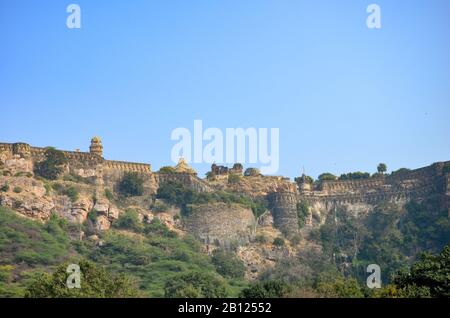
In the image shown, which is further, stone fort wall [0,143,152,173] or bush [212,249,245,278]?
stone fort wall [0,143,152,173]

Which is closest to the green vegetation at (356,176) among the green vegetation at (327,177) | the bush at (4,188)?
the green vegetation at (327,177)

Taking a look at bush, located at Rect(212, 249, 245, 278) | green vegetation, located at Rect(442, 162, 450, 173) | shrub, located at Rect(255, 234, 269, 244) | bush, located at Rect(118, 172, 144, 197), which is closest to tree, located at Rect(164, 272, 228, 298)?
bush, located at Rect(212, 249, 245, 278)

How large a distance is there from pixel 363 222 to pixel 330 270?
48.2ft

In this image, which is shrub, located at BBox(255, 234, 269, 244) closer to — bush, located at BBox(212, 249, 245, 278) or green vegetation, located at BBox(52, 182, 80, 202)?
bush, located at BBox(212, 249, 245, 278)

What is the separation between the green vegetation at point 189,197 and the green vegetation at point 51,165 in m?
7.60

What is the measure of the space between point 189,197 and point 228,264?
34.5 ft

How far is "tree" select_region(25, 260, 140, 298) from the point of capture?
187 feet

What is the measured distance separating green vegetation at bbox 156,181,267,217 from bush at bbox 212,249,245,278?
692 centimetres

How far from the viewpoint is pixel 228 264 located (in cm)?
8600

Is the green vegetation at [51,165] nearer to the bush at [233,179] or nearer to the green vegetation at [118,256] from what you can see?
the green vegetation at [118,256]

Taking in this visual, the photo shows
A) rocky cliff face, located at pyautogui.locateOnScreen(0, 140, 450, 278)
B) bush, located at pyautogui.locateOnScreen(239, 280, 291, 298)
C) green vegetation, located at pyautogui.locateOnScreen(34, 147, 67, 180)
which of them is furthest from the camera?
green vegetation, located at pyautogui.locateOnScreen(34, 147, 67, 180)
